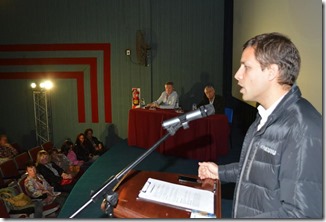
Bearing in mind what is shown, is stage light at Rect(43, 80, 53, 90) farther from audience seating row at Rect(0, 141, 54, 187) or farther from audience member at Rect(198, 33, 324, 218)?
audience member at Rect(198, 33, 324, 218)

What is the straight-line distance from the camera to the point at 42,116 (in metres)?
8.70

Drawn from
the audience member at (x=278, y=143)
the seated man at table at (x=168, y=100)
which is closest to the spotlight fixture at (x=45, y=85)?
the seated man at table at (x=168, y=100)

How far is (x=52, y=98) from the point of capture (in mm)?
8641

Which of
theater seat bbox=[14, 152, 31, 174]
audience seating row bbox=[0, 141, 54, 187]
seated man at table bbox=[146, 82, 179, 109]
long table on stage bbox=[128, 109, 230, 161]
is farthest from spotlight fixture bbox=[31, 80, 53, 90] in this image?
seated man at table bbox=[146, 82, 179, 109]

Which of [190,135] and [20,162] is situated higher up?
[190,135]

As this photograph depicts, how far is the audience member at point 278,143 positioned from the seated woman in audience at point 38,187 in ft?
10.9

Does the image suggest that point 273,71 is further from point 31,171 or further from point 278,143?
point 31,171

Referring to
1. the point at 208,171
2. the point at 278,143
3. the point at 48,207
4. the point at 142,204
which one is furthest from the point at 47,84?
the point at 278,143

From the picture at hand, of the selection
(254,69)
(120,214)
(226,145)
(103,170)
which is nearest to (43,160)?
(103,170)

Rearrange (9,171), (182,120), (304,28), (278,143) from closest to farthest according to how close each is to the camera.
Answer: (278,143) < (182,120) < (304,28) < (9,171)

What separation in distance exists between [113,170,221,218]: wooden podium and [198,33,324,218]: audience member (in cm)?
17

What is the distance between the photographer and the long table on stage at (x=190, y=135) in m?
5.04

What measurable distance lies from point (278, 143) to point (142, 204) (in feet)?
1.88

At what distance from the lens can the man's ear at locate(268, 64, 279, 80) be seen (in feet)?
3.62
